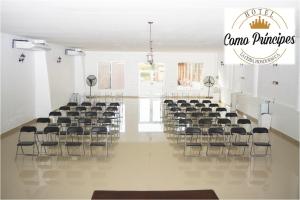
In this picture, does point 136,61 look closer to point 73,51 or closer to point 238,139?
point 73,51

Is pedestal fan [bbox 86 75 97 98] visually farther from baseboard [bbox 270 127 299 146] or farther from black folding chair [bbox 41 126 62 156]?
baseboard [bbox 270 127 299 146]

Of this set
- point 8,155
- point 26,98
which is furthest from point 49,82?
point 8,155

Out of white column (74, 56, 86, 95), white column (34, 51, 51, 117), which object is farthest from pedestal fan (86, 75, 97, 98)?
white column (34, 51, 51, 117)

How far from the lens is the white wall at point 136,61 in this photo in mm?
22859

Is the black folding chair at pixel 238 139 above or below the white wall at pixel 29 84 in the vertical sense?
below

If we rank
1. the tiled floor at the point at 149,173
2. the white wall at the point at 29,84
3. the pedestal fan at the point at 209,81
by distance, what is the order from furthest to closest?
1. the pedestal fan at the point at 209,81
2. the white wall at the point at 29,84
3. the tiled floor at the point at 149,173

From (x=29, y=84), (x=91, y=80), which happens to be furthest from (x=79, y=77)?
(x=29, y=84)

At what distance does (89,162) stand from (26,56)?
6.48m

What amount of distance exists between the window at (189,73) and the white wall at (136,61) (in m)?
0.29

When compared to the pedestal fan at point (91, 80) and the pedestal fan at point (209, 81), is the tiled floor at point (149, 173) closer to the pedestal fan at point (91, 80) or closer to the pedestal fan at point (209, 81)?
the pedestal fan at point (91, 80)

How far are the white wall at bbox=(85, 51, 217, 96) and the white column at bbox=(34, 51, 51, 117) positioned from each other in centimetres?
909

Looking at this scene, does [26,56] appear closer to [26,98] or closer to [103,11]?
[26,98]

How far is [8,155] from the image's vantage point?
8.50m

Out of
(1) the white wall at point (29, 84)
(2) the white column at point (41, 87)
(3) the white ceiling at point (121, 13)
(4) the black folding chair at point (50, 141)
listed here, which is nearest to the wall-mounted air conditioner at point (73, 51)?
(1) the white wall at point (29, 84)
